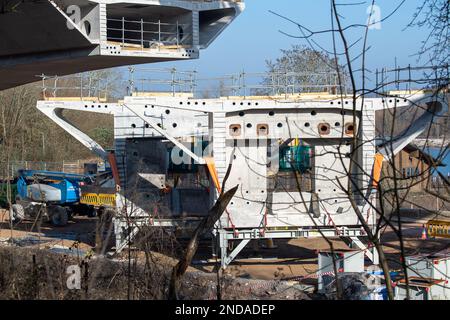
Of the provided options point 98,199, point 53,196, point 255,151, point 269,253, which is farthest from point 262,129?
point 53,196

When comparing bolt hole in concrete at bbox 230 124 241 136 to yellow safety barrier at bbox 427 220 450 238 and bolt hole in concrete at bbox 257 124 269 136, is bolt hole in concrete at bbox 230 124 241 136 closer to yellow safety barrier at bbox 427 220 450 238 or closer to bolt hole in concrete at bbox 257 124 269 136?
bolt hole in concrete at bbox 257 124 269 136

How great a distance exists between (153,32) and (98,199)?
725 cm

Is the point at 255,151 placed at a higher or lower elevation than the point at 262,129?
lower

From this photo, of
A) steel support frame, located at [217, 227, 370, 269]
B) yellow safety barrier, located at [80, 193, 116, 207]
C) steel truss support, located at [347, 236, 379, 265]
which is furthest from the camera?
yellow safety barrier, located at [80, 193, 116, 207]

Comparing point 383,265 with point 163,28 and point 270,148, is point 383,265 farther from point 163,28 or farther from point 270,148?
point 163,28

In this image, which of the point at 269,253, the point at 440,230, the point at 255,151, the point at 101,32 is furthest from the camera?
the point at 101,32

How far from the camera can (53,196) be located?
31.4 m

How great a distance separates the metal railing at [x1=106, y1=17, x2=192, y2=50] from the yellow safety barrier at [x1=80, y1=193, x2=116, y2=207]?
6010 millimetres

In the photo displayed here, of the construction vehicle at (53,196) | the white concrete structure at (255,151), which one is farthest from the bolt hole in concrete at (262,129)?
the construction vehicle at (53,196)

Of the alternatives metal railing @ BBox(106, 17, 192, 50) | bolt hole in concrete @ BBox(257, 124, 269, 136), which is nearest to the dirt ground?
bolt hole in concrete @ BBox(257, 124, 269, 136)

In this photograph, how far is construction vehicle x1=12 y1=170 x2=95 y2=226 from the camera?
30953 millimetres

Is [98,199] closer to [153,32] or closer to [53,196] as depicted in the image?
[53,196]
